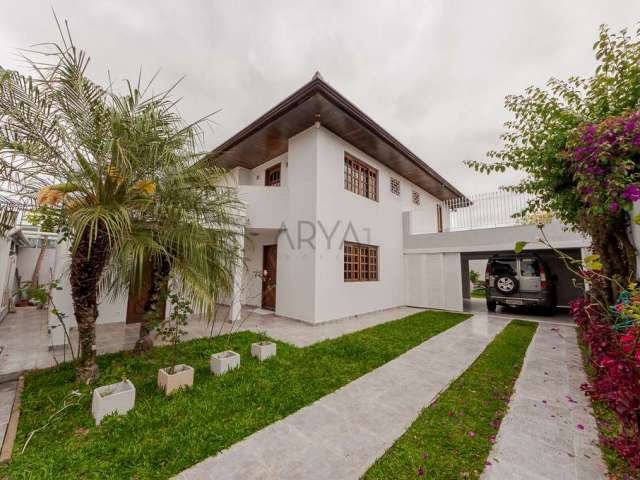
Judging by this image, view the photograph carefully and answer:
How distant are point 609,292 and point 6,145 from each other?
27.7 ft

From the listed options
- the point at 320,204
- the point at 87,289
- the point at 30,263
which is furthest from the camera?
the point at 30,263

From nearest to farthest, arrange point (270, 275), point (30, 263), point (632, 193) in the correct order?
point (632, 193)
point (270, 275)
point (30, 263)

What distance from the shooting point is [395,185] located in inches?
446

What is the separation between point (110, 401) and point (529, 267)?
11315mm

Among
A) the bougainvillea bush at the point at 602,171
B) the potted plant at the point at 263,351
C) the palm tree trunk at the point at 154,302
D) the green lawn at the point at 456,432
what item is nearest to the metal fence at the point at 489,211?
the bougainvillea bush at the point at 602,171

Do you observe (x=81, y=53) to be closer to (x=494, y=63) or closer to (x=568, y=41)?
(x=568, y=41)

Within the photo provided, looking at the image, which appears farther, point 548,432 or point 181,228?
point 181,228

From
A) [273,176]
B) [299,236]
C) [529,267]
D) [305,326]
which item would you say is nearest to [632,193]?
[305,326]

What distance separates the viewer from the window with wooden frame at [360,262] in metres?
8.65

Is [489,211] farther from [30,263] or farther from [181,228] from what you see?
[30,263]

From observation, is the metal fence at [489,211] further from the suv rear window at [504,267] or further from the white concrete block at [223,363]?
the white concrete block at [223,363]

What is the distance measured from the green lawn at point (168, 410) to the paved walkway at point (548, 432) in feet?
6.26

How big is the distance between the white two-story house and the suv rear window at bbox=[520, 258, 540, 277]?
2.06m

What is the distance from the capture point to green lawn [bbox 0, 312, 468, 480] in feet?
6.91
